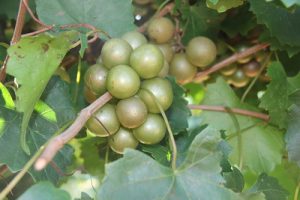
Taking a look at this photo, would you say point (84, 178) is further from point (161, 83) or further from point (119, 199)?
point (119, 199)

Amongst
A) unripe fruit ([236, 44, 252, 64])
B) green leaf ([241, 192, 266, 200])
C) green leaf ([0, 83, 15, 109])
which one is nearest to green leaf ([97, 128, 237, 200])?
green leaf ([241, 192, 266, 200])

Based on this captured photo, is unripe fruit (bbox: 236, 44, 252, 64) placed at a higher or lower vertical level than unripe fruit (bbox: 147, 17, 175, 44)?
lower

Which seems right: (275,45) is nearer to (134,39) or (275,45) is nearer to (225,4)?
(225,4)

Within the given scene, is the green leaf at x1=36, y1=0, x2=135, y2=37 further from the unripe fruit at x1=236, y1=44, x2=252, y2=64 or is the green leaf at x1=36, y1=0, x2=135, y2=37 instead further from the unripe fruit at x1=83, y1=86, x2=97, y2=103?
the unripe fruit at x1=236, y1=44, x2=252, y2=64

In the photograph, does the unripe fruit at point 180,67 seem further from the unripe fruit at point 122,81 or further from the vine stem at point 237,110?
the unripe fruit at point 122,81

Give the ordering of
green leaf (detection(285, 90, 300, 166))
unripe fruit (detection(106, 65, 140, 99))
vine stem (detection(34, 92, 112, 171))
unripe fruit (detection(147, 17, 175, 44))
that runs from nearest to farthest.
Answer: vine stem (detection(34, 92, 112, 171)), unripe fruit (detection(106, 65, 140, 99)), green leaf (detection(285, 90, 300, 166)), unripe fruit (detection(147, 17, 175, 44))

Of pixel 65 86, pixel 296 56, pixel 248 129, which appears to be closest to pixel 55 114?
pixel 65 86

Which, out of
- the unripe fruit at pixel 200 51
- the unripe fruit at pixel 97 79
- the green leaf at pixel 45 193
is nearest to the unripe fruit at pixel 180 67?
the unripe fruit at pixel 200 51

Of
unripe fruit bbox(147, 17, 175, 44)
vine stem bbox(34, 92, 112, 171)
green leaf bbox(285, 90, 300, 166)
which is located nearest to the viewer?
vine stem bbox(34, 92, 112, 171)

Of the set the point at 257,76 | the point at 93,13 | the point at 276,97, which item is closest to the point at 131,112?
the point at 93,13
